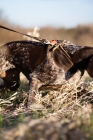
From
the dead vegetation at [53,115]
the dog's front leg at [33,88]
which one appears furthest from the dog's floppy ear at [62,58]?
the dog's front leg at [33,88]

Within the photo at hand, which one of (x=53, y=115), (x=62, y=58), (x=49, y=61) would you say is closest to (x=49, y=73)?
(x=49, y=61)

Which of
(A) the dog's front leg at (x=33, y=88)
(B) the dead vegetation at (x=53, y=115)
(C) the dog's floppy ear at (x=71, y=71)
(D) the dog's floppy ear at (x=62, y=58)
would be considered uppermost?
(D) the dog's floppy ear at (x=62, y=58)

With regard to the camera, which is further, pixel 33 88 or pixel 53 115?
pixel 33 88

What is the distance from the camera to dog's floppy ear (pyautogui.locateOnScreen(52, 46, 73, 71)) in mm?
6566

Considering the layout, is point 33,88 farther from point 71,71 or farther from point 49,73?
point 71,71

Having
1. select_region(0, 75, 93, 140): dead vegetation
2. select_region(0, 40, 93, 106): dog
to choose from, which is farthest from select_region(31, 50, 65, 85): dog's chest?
select_region(0, 75, 93, 140): dead vegetation

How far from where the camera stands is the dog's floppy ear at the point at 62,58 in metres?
6.57

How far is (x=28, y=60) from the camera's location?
23.0ft

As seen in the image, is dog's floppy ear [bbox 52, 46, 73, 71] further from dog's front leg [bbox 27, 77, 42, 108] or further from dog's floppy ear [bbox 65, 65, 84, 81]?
dog's front leg [bbox 27, 77, 42, 108]

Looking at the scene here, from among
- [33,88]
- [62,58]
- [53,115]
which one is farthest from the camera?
[33,88]

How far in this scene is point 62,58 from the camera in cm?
661

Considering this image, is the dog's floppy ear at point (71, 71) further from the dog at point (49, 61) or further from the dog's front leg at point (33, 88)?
the dog's front leg at point (33, 88)

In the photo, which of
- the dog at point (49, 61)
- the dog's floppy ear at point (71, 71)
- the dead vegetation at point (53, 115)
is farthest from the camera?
the dog's floppy ear at point (71, 71)

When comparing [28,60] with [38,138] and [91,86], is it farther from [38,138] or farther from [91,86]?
[38,138]
